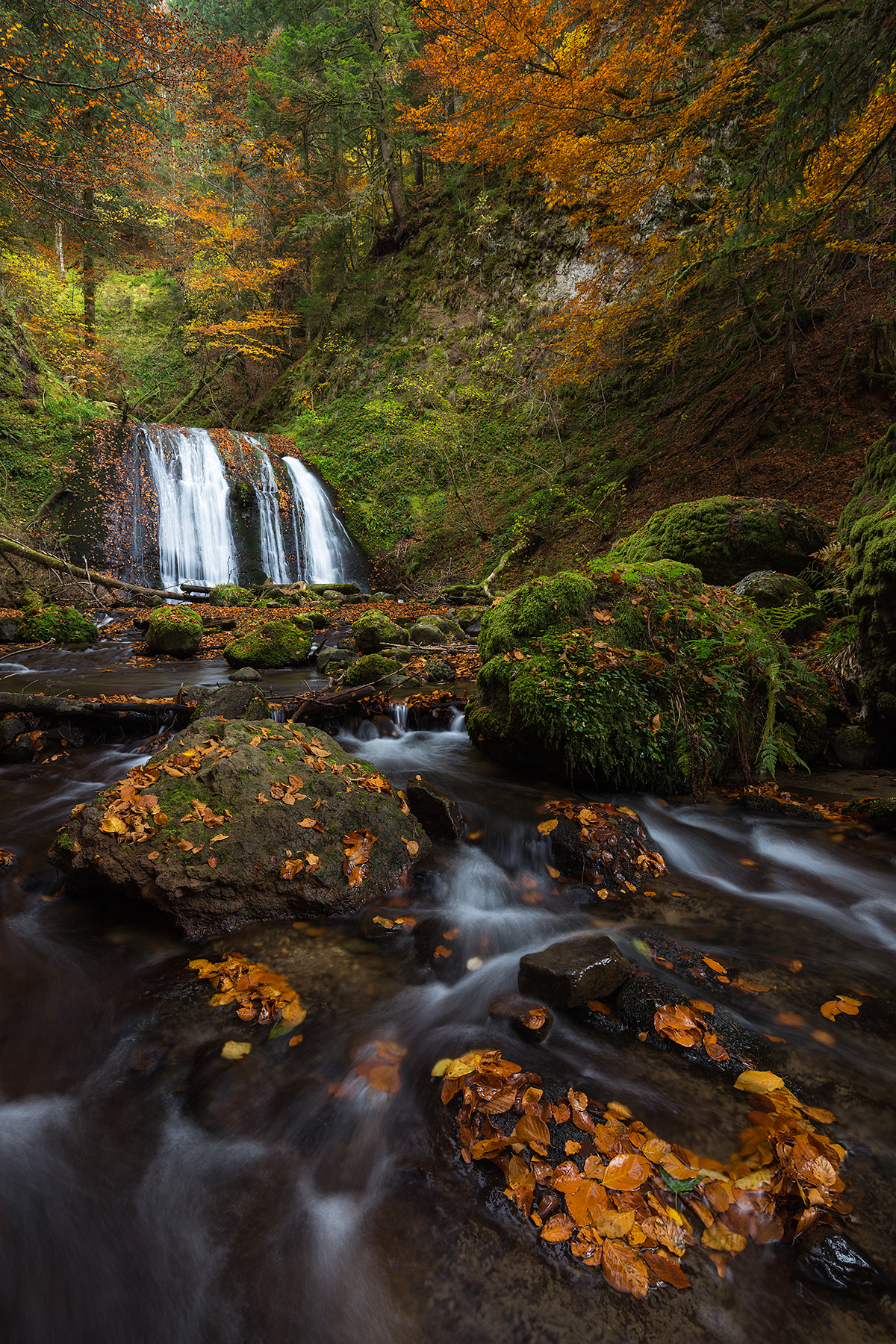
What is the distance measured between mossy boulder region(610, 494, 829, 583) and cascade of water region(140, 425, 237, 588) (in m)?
11.5

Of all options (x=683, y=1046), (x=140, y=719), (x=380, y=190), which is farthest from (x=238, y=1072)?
(x=380, y=190)

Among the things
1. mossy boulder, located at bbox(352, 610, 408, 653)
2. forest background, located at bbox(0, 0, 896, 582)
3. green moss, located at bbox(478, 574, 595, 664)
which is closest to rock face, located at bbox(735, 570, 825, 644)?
green moss, located at bbox(478, 574, 595, 664)

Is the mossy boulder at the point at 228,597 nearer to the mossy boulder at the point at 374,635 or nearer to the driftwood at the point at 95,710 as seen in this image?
the mossy boulder at the point at 374,635

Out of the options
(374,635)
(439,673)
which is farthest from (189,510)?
(439,673)

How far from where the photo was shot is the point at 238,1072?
228 cm

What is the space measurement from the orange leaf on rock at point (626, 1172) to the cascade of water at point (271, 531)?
15247mm

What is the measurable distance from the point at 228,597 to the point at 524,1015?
12210 mm

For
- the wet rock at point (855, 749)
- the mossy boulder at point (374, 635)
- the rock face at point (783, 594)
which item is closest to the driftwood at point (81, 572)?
the mossy boulder at point (374, 635)

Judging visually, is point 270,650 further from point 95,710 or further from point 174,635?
point 95,710

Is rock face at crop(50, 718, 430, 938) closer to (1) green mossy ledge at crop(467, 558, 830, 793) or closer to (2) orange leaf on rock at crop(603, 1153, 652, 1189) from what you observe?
(1) green mossy ledge at crop(467, 558, 830, 793)

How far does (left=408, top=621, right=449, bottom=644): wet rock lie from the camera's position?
874cm

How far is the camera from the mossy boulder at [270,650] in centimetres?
852

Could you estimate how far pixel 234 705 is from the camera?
521 centimetres

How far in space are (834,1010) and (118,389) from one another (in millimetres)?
28067
